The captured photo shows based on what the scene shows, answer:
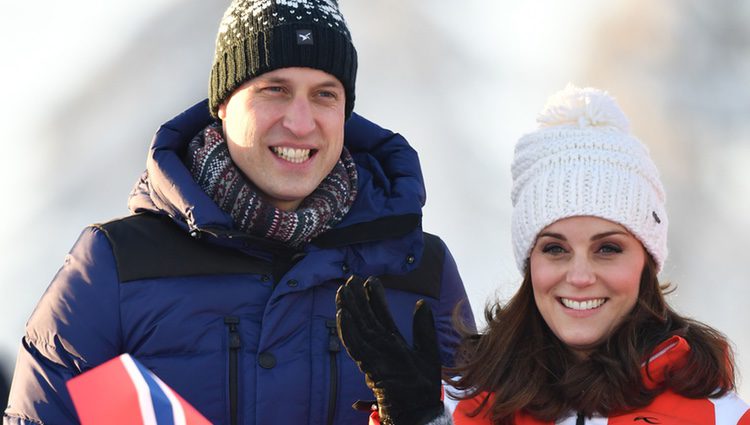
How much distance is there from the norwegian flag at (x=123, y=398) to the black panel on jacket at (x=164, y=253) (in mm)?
838

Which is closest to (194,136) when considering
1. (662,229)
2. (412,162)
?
(412,162)

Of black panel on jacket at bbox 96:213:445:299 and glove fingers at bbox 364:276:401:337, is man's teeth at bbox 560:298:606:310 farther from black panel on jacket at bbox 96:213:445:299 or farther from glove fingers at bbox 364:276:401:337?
black panel on jacket at bbox 96:213:445:299

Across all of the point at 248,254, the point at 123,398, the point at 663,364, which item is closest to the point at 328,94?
the point at 248,254

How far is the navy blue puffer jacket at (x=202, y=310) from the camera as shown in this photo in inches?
159

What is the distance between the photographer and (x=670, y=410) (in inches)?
154

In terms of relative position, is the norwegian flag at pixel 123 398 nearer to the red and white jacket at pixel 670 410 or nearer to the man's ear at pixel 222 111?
the red and white jacket at pixel 670 410

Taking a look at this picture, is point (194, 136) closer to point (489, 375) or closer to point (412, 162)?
point (412, 162)

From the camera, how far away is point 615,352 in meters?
4.05

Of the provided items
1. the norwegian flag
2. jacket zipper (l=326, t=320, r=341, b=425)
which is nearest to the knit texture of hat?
jacket zipper (l=326, t=320, r=341, b=425)

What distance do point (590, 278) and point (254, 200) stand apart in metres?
0.85

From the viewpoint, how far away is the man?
407 cm

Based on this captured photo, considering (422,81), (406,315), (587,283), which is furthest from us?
(422,81)

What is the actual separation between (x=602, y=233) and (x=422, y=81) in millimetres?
2932

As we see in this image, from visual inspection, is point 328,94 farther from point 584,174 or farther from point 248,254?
point 584,174
